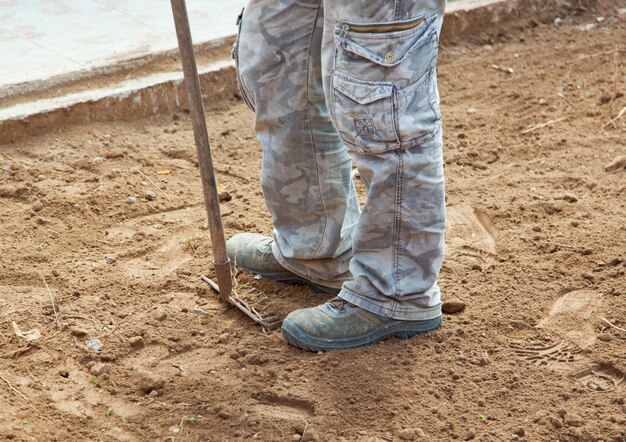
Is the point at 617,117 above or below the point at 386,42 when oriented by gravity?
below

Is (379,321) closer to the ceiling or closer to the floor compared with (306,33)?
closer to the floor

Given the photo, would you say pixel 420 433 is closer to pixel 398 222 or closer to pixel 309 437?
pixel 309 437

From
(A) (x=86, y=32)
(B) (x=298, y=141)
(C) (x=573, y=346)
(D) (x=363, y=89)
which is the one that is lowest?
(C) (x=573, y=346)

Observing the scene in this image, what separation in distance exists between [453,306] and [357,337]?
0.37 m

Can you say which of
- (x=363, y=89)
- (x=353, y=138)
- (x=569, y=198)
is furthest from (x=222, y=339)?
(x=569, y=198)

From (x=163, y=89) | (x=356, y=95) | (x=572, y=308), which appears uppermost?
(x=356, y=95)

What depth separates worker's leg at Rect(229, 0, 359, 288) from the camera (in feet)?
7.83

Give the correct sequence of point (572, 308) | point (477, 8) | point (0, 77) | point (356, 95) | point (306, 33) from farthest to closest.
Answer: point (477, 8) → point (0, 77) → point (572, 308) → point (306, 33) → point (356, 95)

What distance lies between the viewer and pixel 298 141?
8.26 feet

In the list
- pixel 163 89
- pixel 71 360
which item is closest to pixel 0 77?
pixel 163 89

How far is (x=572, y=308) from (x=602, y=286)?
0.16 m

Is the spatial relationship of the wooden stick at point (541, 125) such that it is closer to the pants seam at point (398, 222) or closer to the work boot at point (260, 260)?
Answer: the work boot at point (260, 260)

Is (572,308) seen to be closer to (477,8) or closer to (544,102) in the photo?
(544,102)

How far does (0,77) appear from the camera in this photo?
4.01 metres
